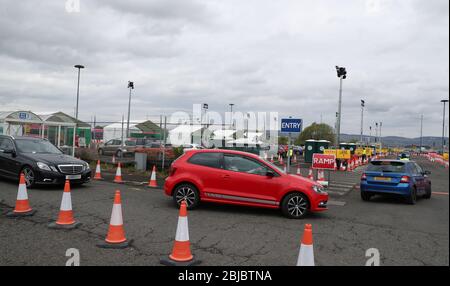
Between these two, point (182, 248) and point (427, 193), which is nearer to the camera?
point (182, 248)

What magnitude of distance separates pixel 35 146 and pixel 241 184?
24.2ft

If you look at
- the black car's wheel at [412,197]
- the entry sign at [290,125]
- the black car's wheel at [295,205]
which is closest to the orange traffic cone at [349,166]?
the entry sign at [290,125]

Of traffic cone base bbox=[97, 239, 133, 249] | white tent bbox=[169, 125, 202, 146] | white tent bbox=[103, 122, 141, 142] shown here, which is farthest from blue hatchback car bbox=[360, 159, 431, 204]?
white tent bbox=[103, 122, 141, 142]

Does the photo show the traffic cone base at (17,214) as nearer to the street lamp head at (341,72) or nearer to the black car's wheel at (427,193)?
the black car's wheel at (427,193)

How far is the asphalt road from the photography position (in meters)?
5.33

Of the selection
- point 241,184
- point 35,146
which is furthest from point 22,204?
point 35,146

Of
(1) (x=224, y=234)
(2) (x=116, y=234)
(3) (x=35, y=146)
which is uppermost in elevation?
(3) (x=35, y=146)

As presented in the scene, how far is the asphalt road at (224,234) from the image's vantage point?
5.33 metres

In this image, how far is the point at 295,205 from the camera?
8.42 metres

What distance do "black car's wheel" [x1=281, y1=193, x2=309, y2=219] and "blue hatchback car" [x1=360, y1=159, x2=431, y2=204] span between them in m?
3.89

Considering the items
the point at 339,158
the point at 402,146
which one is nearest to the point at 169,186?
the point at 339,158

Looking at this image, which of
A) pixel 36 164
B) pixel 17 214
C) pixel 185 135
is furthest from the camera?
pixel 185 135

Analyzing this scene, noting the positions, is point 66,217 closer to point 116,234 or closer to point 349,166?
point 116,234
